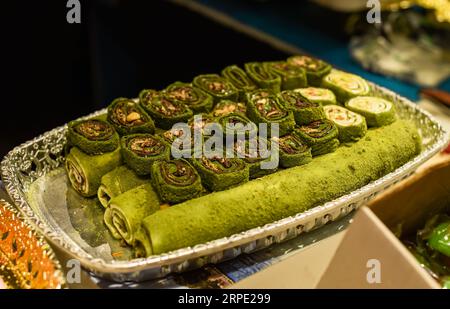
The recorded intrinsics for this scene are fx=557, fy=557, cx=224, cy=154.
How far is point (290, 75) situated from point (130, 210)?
83cm

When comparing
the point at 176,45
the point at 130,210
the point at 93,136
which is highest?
the point at 93,136

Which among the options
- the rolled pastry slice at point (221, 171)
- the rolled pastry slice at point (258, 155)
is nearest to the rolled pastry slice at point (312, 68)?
the rolled pastry slice at point (258, 155)

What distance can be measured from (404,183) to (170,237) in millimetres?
564

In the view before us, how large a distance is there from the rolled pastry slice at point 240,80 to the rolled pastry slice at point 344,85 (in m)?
0.28

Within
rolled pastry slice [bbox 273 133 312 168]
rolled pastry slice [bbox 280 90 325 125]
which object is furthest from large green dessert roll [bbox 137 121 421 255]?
rolled pastry slice [bbox 280 90 325 125]

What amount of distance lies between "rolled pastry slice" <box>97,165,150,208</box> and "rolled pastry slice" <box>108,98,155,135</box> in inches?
5.1

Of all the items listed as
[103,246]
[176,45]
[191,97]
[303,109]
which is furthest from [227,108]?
[176,45]

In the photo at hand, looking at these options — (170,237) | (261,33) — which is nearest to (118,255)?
(170,237)

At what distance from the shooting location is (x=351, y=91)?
1.97 m

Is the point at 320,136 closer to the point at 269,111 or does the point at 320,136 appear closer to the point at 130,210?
the point at 269,111

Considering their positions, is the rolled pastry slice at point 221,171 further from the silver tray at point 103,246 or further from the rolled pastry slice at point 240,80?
the rolled pastry slice at point 240,80

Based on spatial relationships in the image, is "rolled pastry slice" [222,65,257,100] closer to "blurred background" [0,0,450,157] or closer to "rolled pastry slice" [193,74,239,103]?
"rolled pastry slice" [193,74,239,103]

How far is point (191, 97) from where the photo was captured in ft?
5.99

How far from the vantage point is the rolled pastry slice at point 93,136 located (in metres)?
1.61
